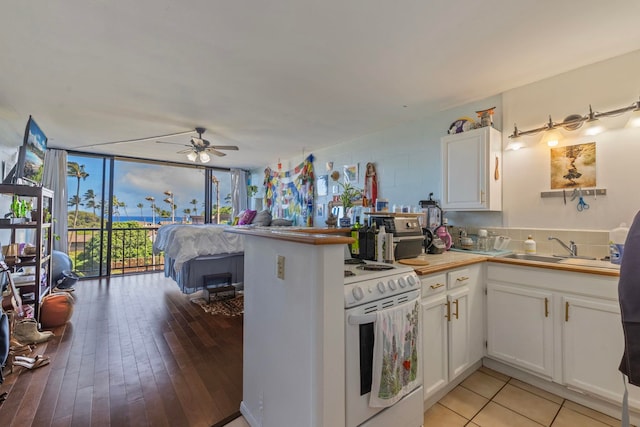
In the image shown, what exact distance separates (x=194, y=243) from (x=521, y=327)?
3562mm

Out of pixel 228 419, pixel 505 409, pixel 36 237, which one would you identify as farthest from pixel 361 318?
pixel 36 237

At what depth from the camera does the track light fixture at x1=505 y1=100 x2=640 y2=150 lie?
195 cm

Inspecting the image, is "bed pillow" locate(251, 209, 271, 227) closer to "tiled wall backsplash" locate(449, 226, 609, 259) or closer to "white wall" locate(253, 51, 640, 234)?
"white wall" locate(253, 51, 640, 234)

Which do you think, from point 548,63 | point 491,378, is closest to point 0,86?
point 548,63

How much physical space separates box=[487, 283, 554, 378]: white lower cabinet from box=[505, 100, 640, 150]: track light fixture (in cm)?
131

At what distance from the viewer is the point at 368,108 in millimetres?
3023

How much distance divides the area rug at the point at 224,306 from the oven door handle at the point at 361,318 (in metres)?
2.48

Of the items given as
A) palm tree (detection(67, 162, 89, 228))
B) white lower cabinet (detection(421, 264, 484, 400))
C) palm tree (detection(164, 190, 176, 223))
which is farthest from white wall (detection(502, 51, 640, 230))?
palm tree (detection(67, 162, 89, 228))

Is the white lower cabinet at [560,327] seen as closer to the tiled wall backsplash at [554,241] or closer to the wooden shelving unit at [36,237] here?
the tiled wall backsplash at [554,241]

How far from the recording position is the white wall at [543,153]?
205cm

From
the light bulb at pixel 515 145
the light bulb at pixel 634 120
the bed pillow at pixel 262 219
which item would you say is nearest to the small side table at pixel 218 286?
the bed pillow at pixel 262 219

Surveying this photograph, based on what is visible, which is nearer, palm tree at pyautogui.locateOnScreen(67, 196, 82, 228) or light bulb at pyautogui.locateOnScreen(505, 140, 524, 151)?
light bulb at pyautogui.locateOnScreen(505, 140, 524, 151)

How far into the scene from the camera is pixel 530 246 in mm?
2383

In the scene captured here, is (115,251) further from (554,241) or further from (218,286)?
(554,241)
